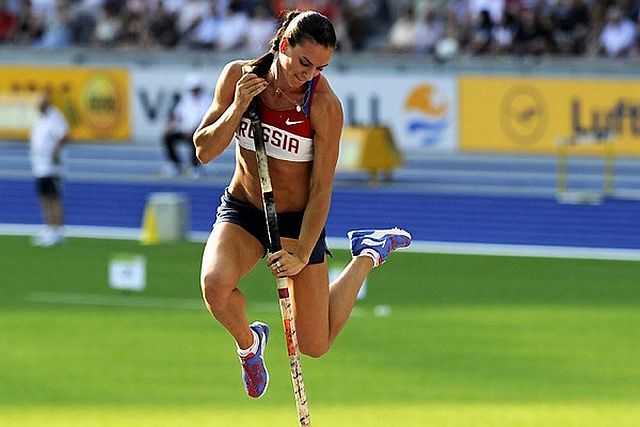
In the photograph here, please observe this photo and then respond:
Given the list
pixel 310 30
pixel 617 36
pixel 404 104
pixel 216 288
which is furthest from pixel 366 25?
pixel 310 30

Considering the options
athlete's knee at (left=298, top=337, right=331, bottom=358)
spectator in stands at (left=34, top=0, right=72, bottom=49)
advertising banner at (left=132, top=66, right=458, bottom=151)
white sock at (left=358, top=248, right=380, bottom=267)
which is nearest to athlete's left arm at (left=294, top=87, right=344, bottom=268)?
athlete's knee at (left=298, top=337, right=331, bottom=358)

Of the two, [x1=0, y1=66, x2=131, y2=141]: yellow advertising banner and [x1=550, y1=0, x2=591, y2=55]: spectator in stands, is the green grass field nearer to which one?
[x1=550, y1=0, x2=591, y2=55]: spectator in stands

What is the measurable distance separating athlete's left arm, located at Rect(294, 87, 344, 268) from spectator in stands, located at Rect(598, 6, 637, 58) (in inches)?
Answer: 736

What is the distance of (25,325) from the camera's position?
1586 cm

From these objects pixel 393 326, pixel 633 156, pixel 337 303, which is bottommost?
pixel 633 156

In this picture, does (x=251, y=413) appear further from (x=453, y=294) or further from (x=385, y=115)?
(x=385, y=115)

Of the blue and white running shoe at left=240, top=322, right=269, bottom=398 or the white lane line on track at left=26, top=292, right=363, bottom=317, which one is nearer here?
the blue and white running shoe at left=240, top=322, right=269, bottom=398

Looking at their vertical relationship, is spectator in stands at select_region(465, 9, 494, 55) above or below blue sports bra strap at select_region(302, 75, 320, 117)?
below

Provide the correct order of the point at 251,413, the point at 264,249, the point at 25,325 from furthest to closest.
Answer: the point at 25,325 < the point at 251,413 < the point at 264,249

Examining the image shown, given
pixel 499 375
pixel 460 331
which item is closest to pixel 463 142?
pixel 460 331

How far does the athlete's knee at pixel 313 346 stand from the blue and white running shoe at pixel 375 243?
0.79 metres

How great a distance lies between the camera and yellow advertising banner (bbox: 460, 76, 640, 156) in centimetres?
2592

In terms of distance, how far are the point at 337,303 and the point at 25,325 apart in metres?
7.09

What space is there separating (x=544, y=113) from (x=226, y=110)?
61.3ft
